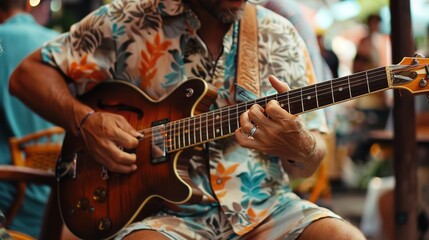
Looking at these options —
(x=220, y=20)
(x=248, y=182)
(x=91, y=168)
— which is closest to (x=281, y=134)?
(x=248, y=182)

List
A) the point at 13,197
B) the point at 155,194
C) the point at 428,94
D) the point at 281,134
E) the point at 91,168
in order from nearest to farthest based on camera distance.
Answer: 1. the point at 428,94
2. the point at 281,134
3. the point at 155,194
4. the point at 91,168
5. the point at 13,197

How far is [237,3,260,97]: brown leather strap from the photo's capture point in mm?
2084

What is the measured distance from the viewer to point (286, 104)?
183cm

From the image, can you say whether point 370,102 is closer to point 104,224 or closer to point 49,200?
point 49,200

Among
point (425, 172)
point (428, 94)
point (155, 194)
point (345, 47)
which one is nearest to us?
point (428, 94)

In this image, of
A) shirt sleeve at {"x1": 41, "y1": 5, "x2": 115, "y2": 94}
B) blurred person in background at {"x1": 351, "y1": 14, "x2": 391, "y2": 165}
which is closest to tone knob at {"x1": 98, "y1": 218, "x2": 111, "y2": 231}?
shirt sleeve at {"x1": 41, "y1": 5, "x2": 115, "y2": 94}

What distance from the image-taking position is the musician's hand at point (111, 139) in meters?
2.05

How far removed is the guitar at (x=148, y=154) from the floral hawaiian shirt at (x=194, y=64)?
2.7 inches

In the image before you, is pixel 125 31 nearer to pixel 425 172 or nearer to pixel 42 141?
pixel 42 141

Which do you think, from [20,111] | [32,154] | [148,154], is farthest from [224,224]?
[20,111]

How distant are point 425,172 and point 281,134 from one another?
3103 mm

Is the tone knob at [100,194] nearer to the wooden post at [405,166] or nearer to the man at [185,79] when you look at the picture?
the man at [185,79]

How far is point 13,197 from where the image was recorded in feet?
10.3

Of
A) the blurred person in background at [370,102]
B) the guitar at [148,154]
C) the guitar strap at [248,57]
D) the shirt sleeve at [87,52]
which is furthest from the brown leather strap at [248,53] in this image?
the blurred person in background at [370,102]
